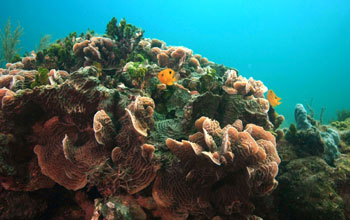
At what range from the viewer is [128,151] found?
2375 millimetres

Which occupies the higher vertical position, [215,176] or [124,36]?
[124,36]

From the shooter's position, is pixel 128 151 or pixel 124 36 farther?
pixel 124 36

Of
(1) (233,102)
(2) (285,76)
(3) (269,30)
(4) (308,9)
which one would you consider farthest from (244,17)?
(1) (233,102)

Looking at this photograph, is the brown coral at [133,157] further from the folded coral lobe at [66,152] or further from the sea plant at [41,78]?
the sea plant at [41,78]

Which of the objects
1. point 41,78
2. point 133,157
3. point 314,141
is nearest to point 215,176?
point 133,157

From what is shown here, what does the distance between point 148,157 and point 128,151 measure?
31cm

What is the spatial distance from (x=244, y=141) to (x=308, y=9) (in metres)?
151

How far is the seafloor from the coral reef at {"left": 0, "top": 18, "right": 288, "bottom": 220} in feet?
0.04

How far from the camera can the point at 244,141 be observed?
2.12 metres

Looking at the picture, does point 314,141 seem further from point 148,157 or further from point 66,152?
point 66,152

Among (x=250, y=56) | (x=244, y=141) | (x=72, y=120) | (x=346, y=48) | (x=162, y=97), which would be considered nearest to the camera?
(x=244, y=141)

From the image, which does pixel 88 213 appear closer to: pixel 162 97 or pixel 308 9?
pixel 162 97

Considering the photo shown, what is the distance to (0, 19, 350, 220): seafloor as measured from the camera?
2176 millimetres

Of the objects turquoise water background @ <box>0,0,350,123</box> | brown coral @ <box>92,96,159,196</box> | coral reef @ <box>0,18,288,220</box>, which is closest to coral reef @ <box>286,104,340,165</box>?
coral reef @ <box>0,18,288,220</box>
